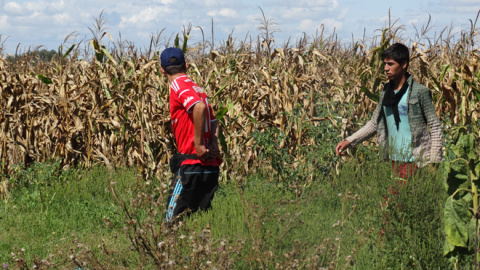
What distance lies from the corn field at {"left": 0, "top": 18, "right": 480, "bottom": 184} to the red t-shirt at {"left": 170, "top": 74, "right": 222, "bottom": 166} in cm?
235

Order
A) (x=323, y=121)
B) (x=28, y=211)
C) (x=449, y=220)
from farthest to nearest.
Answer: (x=323, y=121)
(x=28, y=211)
(x=449, y=220)

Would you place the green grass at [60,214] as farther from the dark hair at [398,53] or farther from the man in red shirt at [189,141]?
the dark hair at [398,53]

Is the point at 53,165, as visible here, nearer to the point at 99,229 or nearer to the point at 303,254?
the point at 99,229

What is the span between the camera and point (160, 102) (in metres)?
8.29

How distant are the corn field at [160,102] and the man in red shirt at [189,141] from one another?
226cm

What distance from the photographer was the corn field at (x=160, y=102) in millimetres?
8141

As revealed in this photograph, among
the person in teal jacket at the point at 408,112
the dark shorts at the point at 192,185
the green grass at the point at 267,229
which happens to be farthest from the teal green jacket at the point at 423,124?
the dark shorts at the point at 192,185

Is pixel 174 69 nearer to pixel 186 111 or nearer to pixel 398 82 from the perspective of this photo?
pixel 186 111

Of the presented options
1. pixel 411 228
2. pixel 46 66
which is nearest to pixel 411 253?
pixel 411 228

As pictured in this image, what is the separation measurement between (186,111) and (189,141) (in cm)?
30

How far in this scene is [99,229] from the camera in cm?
656

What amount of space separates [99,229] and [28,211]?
53.5 inches

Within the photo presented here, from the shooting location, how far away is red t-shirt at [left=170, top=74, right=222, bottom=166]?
5.23 metres

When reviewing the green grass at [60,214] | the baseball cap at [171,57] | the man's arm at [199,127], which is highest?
the baseball cap at [171,57]
